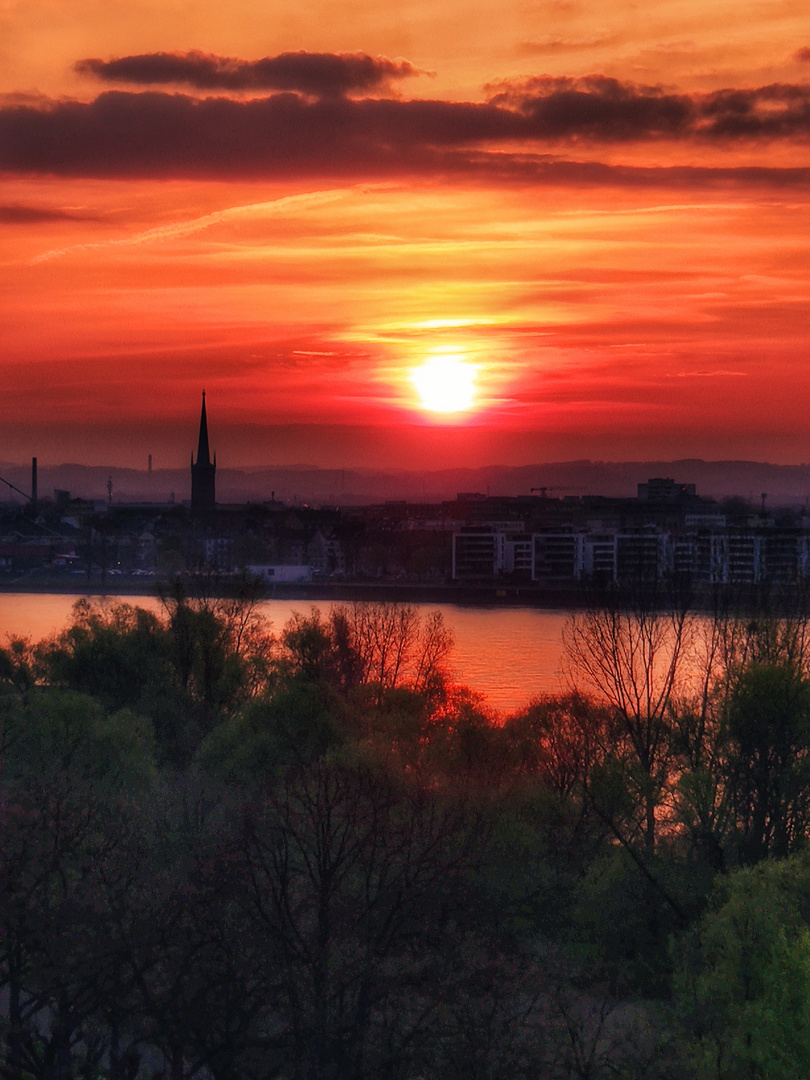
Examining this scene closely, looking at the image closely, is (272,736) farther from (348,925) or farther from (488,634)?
(488,634)

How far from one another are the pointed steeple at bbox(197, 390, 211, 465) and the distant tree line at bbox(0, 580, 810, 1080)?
51.7m

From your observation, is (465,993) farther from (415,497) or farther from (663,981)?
(415,497)

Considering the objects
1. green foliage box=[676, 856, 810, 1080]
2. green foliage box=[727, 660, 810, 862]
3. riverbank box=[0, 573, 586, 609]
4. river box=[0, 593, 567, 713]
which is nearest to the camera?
green foliage box=[676, 856, 810, 1080]

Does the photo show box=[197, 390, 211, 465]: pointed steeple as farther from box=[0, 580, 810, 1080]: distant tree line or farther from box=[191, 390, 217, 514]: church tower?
box=[0, 580, 810, 1080]: distant tree line

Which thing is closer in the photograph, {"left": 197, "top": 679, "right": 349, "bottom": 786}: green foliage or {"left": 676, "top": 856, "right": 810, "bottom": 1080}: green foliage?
{"left": 676, "top": 856, "right": 810, "bottom": 1080}: green foliage

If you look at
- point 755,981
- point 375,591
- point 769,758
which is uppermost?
point 769,758

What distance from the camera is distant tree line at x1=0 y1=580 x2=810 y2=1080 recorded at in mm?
3363

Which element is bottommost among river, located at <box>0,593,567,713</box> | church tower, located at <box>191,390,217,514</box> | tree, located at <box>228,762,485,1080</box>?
river, located at <box>0,593,567,713</box>

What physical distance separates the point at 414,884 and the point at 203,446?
190 feet

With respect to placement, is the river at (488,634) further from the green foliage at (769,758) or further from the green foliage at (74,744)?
the green foliage at (769,758)

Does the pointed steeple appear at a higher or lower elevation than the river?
higher

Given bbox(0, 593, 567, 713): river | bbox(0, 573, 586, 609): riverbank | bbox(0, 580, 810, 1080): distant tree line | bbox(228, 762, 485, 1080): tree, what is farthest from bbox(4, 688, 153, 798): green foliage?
bbox(0, 573, 586, 609): riverbank

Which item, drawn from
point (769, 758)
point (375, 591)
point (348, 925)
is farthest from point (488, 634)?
point (348, 925)

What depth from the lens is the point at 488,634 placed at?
18828mm
